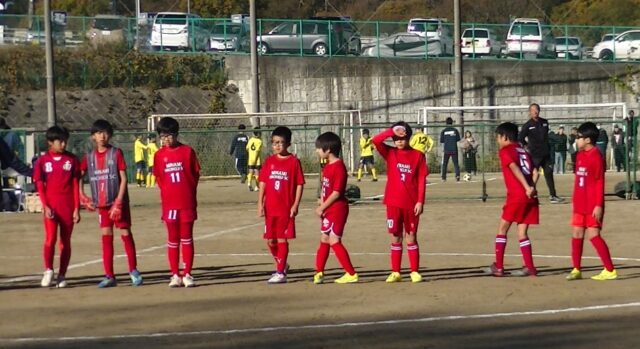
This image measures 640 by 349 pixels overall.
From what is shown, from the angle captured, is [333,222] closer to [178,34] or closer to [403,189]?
[403,189]

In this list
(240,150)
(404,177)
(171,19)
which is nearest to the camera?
(404,177)

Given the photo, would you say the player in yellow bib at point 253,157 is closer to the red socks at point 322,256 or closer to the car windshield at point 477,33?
the red socks at point 322,256

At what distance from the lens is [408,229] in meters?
14.4

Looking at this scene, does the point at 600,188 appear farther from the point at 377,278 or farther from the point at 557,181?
the point at 557,181

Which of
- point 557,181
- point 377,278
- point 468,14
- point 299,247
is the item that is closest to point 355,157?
point 557,181

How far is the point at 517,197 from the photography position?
48.7 ft

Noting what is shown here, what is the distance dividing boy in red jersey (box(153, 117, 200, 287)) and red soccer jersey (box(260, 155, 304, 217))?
0.79 metres

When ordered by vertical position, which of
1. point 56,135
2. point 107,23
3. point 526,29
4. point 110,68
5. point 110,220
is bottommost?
point 110,220

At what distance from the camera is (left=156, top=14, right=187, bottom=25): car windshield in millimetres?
54062

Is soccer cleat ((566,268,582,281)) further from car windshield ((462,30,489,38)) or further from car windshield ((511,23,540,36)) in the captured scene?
car windshield ((511,23,540,36))

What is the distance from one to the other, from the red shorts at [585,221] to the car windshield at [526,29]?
133ft

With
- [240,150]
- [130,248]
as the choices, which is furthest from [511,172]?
[240,150]

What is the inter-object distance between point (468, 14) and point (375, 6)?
638 centimetres

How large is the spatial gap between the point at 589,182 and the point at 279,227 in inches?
131
